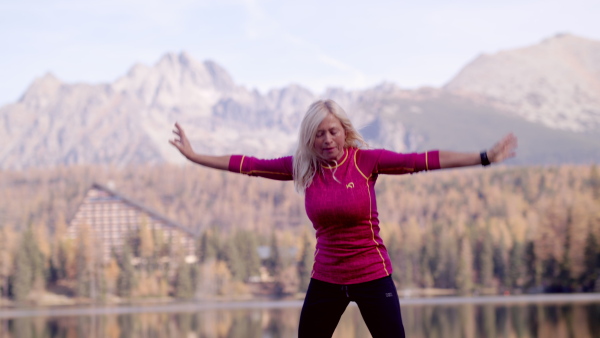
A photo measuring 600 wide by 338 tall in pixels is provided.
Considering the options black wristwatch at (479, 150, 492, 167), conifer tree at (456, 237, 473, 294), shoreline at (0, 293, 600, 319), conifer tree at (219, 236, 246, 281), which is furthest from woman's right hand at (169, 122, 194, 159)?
conifer tree at (219, 236, 246, 281)

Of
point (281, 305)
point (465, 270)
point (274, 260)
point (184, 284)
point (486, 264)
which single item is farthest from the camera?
point (274, 260)

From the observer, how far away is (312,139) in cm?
534

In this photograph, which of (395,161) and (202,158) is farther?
(202,158)

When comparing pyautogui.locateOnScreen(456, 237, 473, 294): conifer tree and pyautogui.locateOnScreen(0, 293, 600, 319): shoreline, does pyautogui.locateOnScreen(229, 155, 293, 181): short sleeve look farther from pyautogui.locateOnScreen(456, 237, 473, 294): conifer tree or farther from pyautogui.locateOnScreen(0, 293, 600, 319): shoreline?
pyautogui.locateOnScreen(456, 237, 473, 294): conifer tree

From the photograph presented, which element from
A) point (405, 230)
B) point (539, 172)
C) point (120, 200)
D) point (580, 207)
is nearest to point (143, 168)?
point (120, 200)

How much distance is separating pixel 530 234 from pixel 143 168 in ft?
316

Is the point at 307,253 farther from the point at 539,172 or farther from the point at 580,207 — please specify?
the point at 539,172

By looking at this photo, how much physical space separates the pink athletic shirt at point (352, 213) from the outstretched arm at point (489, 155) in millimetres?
48

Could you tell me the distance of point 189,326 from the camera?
30.0m

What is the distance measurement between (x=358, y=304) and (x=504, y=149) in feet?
3.56

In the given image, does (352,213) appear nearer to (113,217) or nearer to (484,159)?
(484,159)

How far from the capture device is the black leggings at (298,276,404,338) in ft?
17.0

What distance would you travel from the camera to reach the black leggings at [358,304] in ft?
17.0

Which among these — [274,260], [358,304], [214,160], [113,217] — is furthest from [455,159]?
[113,217]
